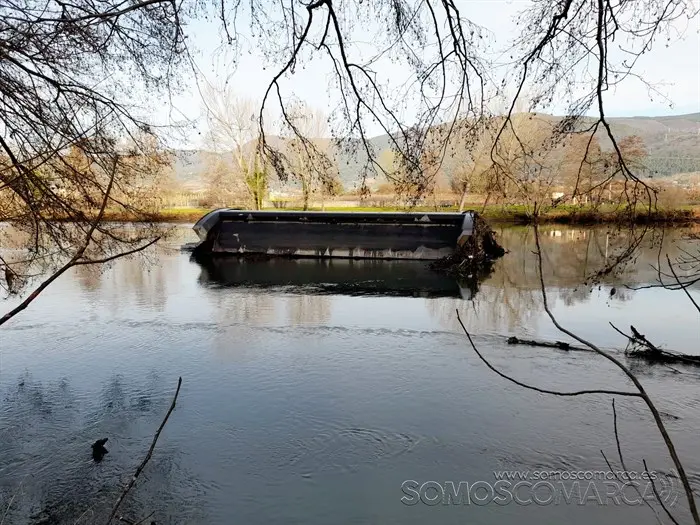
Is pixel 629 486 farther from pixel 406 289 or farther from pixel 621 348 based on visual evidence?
pixel 406 289

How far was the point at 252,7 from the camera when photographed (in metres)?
3.51

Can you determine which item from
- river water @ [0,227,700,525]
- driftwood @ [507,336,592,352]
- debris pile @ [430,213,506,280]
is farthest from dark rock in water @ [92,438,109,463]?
debris pile @ [430,213,506,280]

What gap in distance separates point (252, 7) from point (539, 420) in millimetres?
3355

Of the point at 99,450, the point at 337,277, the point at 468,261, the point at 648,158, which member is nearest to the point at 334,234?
the point at 337,277

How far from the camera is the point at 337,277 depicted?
10.4 meters

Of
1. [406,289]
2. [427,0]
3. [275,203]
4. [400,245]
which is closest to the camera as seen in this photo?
[427,0]

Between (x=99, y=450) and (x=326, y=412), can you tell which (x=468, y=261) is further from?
(x=99, y=450)

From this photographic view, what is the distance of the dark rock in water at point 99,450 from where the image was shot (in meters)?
3.42

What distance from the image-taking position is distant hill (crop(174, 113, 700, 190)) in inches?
148

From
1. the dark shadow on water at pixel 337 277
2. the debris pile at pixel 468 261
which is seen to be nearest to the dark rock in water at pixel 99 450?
the dark shadow on water at pixel 337 277

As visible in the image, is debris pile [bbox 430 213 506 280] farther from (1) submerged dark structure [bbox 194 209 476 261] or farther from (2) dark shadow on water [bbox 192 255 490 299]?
(1) submerged dark structure [bbox 194 209 476 261]

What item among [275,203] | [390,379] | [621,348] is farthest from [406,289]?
[275,203]

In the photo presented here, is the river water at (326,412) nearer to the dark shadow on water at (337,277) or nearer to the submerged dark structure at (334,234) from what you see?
the dark shadow on water at (337,277)

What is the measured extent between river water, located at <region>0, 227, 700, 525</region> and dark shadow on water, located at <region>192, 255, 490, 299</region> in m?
1.20
